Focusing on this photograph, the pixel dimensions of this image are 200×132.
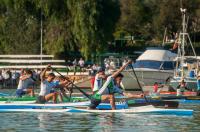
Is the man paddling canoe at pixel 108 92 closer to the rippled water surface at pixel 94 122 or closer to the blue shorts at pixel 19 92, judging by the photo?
the rippled water surface at pixel 94 122

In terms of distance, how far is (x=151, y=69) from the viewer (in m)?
51.7

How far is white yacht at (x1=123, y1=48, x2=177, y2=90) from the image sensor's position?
5053 centimetres

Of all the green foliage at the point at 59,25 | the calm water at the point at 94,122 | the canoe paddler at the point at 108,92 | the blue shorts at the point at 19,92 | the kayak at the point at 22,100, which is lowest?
the calm water at the point at 94,122

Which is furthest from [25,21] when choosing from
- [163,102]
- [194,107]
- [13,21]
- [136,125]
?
[136,125]

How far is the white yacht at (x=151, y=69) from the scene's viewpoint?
5053cm

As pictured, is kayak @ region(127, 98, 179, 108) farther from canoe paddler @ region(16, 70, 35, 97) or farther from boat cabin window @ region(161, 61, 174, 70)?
boat cabin window @ region(161, 61, 174, 70)

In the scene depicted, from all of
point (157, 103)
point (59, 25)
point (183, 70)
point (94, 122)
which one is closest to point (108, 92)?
point (94, 122)

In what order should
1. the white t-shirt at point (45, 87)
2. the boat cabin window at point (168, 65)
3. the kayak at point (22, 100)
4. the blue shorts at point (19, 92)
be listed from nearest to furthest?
the white t-shirt at point (45, 87) → the kayak at point (22, 100) → the blue shorts at point (19, 92) → the boat cabin window at point (168, 65)

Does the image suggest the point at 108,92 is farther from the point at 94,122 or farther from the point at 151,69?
the point at 151,69

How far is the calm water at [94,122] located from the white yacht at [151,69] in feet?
71.0

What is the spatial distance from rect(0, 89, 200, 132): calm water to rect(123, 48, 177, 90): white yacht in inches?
852

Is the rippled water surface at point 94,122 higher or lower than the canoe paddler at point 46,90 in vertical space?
lower

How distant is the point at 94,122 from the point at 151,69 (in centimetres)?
2658

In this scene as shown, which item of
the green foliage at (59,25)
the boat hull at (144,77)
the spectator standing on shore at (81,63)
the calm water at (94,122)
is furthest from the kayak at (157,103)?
the green foliage at (59,25)
